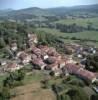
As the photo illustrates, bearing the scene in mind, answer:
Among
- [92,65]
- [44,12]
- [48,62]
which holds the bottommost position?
[44,12]

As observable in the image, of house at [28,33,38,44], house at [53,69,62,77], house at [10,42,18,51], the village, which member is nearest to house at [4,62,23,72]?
the village

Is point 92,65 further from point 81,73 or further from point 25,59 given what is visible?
point 25,59

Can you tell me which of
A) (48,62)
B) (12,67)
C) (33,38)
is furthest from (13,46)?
(12,67)

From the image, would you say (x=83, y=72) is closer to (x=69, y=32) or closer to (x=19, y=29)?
(x=19, y=29)

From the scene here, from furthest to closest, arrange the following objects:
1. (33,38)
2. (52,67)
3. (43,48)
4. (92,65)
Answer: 1. (33,38)
2. (43,48)
3. (92,65)
4. (52,67)

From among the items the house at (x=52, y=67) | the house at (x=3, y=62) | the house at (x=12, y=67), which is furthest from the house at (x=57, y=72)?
the house at (x=3, y=62)

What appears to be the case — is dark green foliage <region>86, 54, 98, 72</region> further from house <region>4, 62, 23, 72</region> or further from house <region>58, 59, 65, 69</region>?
house <region>4, 62, 23, 72</region>

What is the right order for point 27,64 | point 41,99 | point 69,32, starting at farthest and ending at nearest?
point 69,32, point 27,64, point 41,99

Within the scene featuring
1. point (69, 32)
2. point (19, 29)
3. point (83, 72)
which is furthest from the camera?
point (69, 32)

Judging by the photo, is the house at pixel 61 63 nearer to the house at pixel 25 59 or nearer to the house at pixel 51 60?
Result: the house at pixel 51 60

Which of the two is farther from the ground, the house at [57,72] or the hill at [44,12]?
the house at [57,72]

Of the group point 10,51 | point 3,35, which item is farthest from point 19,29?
point 10,51
